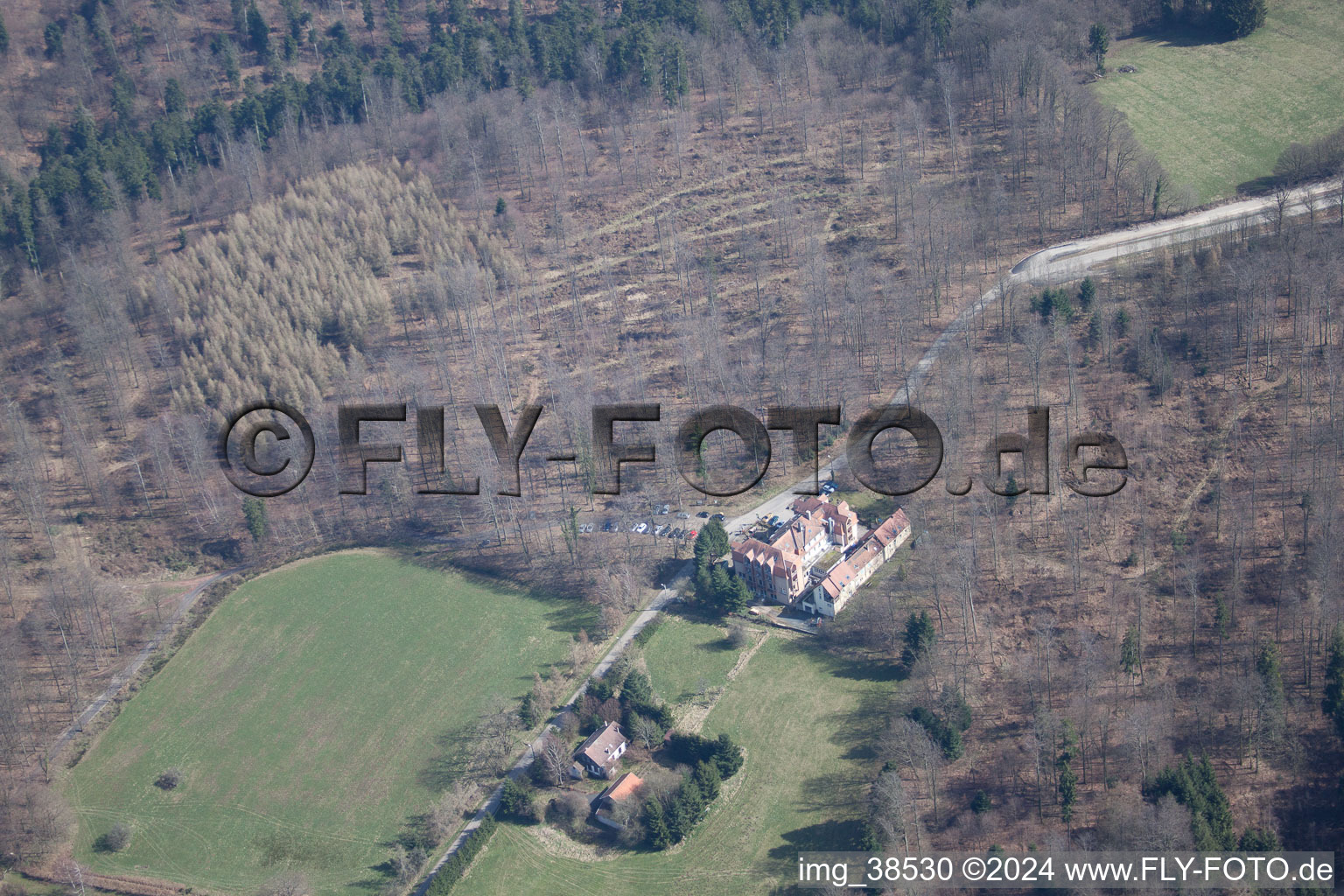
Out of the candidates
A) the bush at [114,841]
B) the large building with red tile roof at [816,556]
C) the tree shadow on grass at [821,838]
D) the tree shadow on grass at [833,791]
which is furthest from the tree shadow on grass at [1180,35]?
the bush at [114,841]

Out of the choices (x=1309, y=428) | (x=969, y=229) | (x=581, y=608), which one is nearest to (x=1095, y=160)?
(x=969, y=229)

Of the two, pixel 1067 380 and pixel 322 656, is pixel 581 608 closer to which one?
pixel 322 656

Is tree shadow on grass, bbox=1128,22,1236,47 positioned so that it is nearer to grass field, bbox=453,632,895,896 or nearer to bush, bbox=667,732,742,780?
grass field, bbox=453,632,895,896

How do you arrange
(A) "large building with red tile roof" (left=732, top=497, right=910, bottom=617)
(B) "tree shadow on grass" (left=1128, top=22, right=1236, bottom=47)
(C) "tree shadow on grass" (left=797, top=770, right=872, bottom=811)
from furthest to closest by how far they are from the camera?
(B) "tree shadow on grass" (left=1128, top=22, right=1236, bottom=47) < (A) "large building with red tile roof" (left=732, top=497, right=910, bottom=617) < (C) "tree shadow on grass" (left=797, top=770, right=872, bottom=811)

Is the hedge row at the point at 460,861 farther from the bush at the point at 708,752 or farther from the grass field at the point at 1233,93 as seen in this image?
the grass field at the point at 1233,93

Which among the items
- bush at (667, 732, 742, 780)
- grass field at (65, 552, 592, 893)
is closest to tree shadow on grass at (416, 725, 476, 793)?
grass field at (65, 552, 592, 893)
